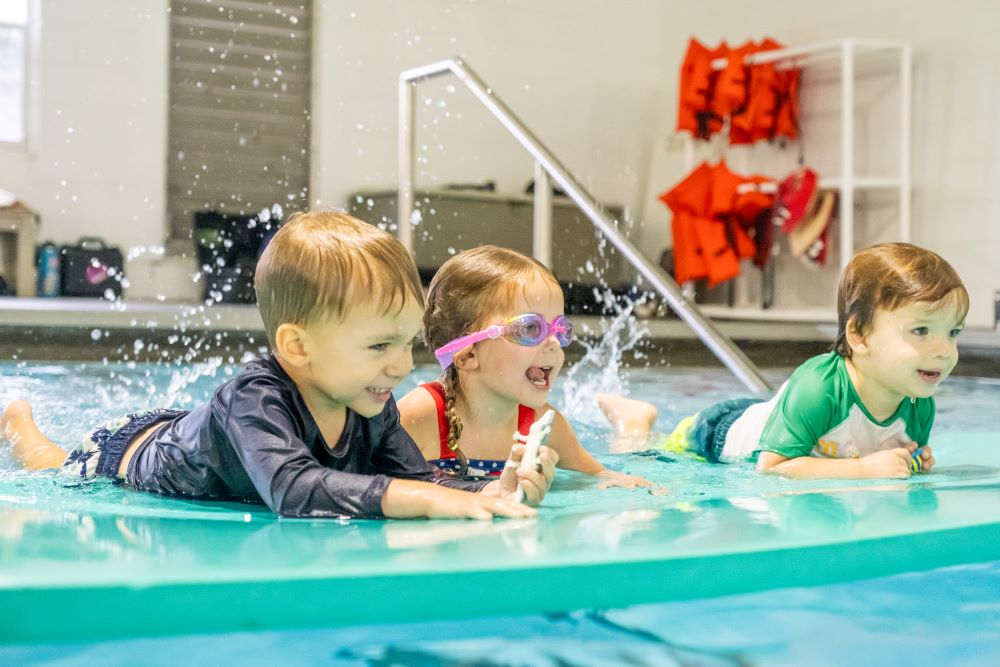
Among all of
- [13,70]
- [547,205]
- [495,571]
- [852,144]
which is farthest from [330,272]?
[13,70]

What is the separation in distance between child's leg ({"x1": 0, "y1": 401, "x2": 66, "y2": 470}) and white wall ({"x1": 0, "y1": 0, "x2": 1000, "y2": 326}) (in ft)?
20.3

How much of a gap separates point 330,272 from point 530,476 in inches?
16.1

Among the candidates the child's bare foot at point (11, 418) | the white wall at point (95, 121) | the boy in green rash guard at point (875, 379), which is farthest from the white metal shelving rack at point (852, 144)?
the child's bare foot at point (11, 418)

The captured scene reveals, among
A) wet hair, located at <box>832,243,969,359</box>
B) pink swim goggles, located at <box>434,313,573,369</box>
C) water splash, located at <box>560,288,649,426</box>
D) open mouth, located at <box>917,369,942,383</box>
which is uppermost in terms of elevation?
wet hair, located at <box>832,243,969,359</box>

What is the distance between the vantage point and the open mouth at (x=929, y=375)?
2.30 meters

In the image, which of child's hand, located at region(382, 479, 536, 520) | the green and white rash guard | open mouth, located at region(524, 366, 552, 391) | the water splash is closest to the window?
the water splash

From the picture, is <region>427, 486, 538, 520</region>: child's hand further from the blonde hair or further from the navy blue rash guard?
the blonde hair

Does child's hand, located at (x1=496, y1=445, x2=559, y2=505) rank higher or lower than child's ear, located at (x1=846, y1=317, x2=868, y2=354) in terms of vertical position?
lower

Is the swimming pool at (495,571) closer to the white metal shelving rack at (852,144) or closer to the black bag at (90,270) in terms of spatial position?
the white metal shelving rack at (852,144)

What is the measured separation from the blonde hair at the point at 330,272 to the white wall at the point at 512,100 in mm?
6363

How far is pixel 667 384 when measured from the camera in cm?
502

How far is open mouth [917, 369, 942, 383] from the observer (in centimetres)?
230

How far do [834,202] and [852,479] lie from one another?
6.06 m

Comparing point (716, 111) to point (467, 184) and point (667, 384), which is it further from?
point (667, 384)
